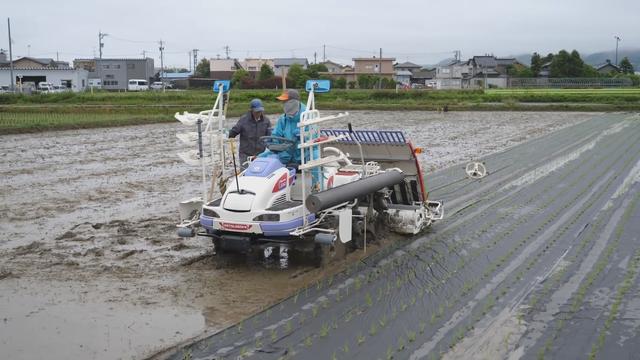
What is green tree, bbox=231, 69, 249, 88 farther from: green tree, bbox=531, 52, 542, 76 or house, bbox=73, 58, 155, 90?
green tree, bbox=531, 52, 542, 76

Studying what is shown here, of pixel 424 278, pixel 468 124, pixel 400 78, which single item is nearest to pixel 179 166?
pixel 424 278

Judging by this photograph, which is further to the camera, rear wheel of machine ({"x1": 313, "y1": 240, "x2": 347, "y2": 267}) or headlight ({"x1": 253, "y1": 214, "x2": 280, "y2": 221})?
rear wheel of machine ({"x1": 313, "y1": 240, "x2": 347, "y2": 267})

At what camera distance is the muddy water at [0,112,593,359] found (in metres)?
5.57

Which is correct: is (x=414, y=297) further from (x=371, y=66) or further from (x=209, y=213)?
(x=371, y=66)

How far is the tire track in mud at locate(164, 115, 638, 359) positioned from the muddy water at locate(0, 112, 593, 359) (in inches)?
16.7

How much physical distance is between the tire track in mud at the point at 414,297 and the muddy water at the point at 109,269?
42cm

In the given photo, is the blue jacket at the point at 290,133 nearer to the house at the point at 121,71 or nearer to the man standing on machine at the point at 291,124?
the man standing on machine at the point at 291,124

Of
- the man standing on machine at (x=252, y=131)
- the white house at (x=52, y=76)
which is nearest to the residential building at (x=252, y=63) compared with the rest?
the white house at (x=52, y=76)

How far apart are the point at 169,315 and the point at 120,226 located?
12.3 ft

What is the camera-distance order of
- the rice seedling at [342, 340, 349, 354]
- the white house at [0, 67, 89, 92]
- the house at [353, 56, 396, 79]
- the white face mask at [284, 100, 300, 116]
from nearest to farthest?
1. the rice seedling at [342, 340, 349, 354]
2. the white face mask at [284, 100, 300, 116]
3. the white house at [0, 67, 89, 92]
4. the house at [353, 56, 396, 79]

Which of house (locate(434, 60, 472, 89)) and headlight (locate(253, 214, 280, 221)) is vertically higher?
house (locate(434, 60, 472, 89))

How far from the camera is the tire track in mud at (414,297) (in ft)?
17.3

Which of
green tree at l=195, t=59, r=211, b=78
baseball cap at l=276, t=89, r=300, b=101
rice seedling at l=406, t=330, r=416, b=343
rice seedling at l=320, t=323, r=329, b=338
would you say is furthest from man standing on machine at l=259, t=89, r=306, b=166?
green tree at l=195, t=59, r=211, b=78

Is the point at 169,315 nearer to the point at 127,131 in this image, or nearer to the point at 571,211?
the point at 571,211
